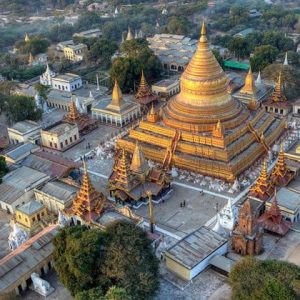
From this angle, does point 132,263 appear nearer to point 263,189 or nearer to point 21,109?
point 263,189

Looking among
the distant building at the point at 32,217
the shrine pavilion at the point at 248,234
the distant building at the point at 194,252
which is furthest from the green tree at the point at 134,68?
the shrine pavilion at the point at 248,234

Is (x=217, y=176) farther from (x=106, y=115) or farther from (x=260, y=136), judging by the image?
(x=106, y=115)

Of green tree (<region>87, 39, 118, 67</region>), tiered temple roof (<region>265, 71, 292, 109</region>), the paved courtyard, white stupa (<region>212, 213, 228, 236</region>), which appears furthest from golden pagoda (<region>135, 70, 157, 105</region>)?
white stupa (<region>212, 213, 228, 236</region>)

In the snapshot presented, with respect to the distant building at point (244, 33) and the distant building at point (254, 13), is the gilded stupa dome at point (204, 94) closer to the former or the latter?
the distant building at point (244, 33)

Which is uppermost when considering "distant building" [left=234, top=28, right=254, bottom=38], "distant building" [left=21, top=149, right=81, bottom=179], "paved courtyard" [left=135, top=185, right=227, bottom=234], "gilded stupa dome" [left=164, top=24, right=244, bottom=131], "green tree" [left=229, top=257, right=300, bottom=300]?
"gilded stupa dome" [left=164, top=24, right=244, bottom=131]

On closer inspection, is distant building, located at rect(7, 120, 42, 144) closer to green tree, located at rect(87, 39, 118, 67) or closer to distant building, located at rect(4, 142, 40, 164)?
distant building, located at rect(4, 142, 40, 164)

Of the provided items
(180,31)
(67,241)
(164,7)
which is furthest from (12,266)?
(164,7)
